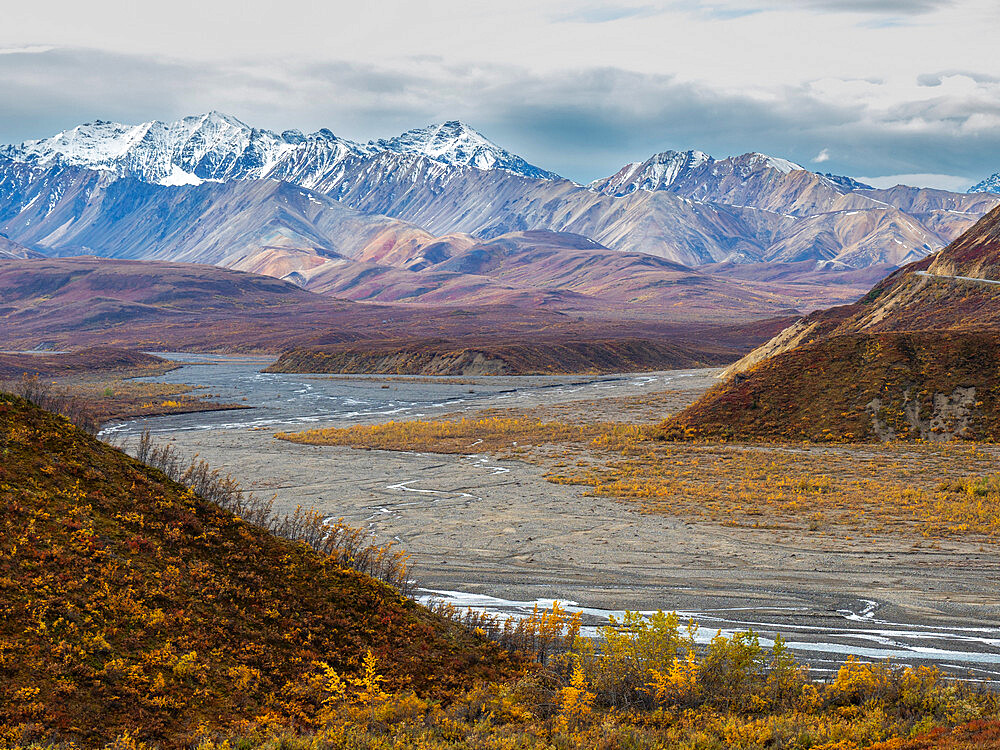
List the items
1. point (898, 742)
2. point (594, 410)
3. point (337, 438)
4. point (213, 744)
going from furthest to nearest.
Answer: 1. point (594, 410)
2. point (337, 438)
3. point (898, 742)
4. point (213, 744)

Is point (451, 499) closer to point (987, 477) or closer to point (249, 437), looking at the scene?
point (987, 477)

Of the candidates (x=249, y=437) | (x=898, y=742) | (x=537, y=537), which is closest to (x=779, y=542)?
(x=537, y=537)

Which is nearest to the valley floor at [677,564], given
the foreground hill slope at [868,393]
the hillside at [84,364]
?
the foreground hill slope at [868,393]

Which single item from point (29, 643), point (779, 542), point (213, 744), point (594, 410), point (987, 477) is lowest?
point (213, 744)

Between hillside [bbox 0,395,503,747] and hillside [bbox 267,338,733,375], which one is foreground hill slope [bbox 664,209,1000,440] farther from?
hillside [bbox 267,338,733,375]

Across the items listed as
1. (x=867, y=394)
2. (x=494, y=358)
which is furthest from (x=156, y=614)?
(x=494, y=358)

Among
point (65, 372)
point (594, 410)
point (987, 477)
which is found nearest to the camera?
point (987, 477)
